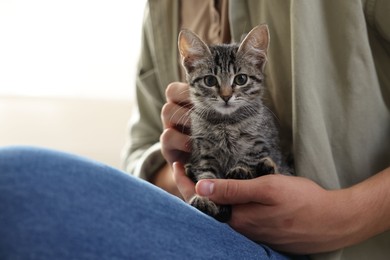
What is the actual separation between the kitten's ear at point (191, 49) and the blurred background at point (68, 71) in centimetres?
88

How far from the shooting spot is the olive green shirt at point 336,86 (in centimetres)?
87

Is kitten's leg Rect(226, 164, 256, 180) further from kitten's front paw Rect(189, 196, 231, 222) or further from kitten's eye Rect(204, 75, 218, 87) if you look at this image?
kitten's eye Rect(204, 75, 218, 87)

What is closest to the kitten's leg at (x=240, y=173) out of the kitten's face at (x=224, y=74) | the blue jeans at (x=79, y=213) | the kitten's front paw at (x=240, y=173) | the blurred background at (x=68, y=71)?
the kitten's front paw at (x=240, y=173)

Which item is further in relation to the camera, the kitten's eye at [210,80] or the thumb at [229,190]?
the kitten's eye at [210,80]

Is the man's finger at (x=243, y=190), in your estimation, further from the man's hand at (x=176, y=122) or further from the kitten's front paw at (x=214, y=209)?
the man's hand at (x=176, y=122)

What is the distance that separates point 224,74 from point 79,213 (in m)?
0.50

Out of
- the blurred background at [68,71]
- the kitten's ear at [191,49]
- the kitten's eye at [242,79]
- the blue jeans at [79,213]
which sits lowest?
the blurred background at [68,71]

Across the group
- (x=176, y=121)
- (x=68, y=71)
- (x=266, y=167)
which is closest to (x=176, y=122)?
(x=176, y=121)

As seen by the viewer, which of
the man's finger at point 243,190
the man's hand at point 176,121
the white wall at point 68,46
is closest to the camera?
the man's finger at point 243,190

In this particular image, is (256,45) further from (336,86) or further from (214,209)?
(214,209)

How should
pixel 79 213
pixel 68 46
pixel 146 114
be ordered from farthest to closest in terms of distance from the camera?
1. pixel 68 46
2. pixel 146 114
3. pixel 79 213

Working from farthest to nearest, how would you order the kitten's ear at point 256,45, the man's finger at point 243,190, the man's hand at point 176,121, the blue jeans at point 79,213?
the man's hand at point 176,121 → the kitten's ear at point 256,45 → the man's finger at point 243,190 → the blue jeans at point 79,213

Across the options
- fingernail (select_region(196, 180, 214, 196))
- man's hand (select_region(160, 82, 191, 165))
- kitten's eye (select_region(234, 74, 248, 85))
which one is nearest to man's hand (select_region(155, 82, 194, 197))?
man's hand (select_region(160, 82, 191, 165))

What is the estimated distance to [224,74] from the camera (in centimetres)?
100
